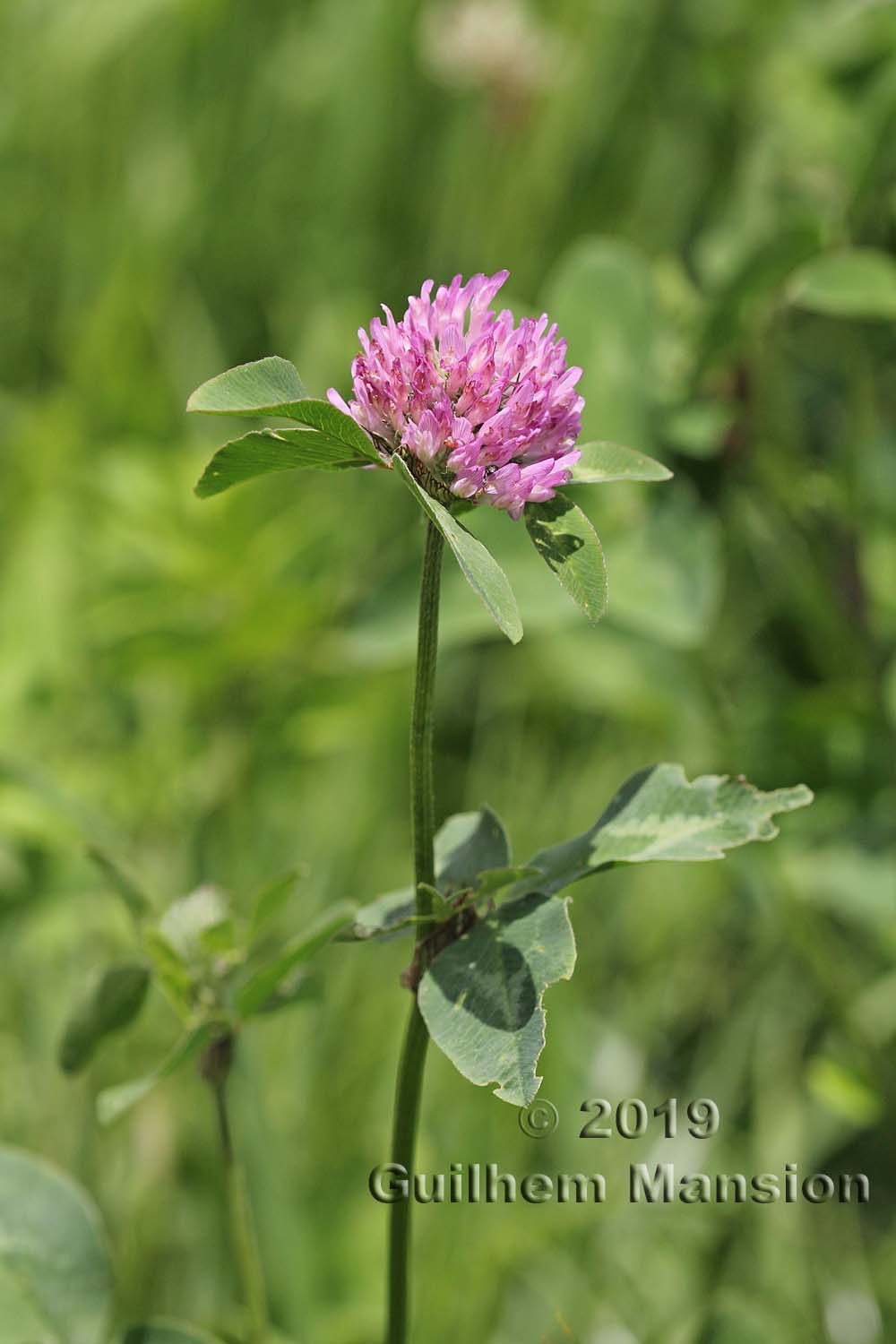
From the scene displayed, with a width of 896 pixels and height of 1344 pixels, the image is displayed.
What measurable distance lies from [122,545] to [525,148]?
94cm

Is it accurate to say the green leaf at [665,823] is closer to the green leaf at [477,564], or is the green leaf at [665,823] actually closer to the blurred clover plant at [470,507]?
the blurred clover plant at [470,507]

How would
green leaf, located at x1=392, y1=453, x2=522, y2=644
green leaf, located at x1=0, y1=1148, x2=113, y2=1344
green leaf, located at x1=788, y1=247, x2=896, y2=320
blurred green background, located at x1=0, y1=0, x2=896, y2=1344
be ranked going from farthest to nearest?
blurred green background, located at x1=0, y1=0, x2=896, y2=1344
green leaf, located at x1=788, y1=247, x2=896, y2=320
green leaf, located at x1=0, y1=1148, x2=113, y2=1344
green leaf, located at x1=392, y1=453, x2=522, y2=644

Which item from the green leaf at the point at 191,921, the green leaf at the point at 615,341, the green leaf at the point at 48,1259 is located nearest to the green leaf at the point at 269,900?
the green leaf at the point at 191,921

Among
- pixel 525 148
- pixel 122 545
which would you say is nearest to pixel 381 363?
pixel 122 545

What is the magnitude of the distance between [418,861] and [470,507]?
0.13 metres

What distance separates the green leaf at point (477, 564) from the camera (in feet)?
1.41

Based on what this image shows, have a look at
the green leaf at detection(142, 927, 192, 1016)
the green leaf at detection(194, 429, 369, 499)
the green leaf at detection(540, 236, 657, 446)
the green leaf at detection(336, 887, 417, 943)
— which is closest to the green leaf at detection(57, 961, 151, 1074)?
the green leaf at detection(142, 927, 192, 1016)

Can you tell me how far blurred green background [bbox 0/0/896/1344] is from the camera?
1.02m

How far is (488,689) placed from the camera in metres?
1.59

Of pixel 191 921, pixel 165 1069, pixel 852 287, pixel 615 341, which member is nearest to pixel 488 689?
pixel 615 341

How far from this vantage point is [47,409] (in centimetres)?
158

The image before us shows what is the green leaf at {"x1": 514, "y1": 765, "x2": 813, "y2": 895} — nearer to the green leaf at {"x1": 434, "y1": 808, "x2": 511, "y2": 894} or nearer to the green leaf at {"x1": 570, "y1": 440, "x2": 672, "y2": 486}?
the green leaf at {"x1": 434, "y1": 808, "x2": 511, "y2": 894}

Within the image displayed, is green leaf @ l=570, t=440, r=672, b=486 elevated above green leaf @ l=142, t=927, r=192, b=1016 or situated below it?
above

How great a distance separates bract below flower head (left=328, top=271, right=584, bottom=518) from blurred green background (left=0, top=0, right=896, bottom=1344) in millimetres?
310
